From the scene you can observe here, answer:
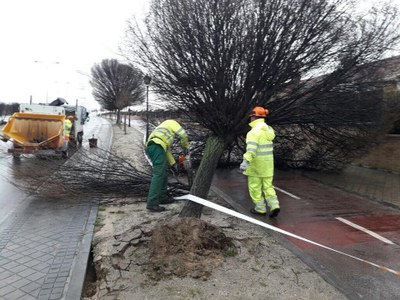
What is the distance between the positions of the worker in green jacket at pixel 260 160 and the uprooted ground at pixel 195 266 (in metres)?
0.91

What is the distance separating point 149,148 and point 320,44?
3.38 m

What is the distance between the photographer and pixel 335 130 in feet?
25.7

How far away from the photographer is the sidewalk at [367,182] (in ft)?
24.2

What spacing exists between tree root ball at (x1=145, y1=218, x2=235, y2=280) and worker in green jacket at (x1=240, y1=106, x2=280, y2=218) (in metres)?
1.37

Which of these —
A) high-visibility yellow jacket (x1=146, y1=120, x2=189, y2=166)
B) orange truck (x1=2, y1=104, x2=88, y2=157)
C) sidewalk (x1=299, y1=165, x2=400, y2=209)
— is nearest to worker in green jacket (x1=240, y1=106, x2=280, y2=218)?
high-visibility yellow jacket (x1=146, y1=120, x2=189, y2=166)

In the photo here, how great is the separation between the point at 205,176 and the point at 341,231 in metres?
2.31

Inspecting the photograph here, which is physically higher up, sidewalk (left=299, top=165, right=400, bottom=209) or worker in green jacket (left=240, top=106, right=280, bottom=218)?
worker in green jacket (left=240, top=106, right=280, bottom=218)

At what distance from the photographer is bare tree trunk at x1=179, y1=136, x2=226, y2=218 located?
516 centimetres

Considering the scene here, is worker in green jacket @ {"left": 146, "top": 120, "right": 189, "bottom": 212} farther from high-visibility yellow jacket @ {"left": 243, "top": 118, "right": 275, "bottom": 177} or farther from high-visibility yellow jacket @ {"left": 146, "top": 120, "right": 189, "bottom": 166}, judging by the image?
high-visibility yellow jacket @ {"left": 243, "top": 118, "right": 275, "bottom": 177}

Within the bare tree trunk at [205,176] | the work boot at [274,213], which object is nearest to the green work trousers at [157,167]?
the bare tree trunk at [205,176]

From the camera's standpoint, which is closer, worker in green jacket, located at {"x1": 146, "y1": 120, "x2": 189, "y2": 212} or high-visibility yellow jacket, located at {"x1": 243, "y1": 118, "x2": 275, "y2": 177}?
high-visibility yellow jacket, located at {"x1": 243, "y1": 118, "x2": 275, "y2": 177}

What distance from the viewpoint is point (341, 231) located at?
5.17 m

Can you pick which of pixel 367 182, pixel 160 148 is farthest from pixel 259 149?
pixel 367 182

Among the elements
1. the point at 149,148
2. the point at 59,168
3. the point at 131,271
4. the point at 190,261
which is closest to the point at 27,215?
the point at 59,168
